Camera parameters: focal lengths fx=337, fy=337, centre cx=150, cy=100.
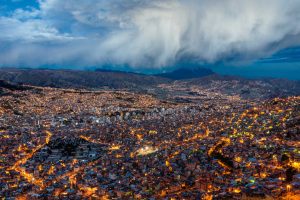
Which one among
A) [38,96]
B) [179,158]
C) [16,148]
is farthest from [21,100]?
[179,158]

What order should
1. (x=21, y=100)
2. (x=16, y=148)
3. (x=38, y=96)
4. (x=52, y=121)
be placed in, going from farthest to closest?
(x=38, y=96), (x=21, y=100), (x=52, y=121), (x=16, y=148)

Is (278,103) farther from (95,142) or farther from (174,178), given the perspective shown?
(174,178)

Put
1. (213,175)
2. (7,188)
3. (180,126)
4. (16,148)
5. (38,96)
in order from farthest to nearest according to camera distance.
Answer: (38,96) → (180,126) → (16,148) → (7,188) → (213,175)

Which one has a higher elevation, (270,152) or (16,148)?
(270,152)

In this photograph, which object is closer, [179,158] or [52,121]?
[179,158]

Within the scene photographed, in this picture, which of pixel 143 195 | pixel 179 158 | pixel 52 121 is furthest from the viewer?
pixel 52 121

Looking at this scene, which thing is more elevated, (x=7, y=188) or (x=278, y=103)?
(x=278, y=103)

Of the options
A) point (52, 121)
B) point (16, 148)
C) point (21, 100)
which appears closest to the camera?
point (16, 148)

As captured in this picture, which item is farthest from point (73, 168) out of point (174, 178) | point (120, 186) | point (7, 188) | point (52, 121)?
point (52, 121)

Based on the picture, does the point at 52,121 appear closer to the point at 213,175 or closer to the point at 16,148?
the point at 16,148
